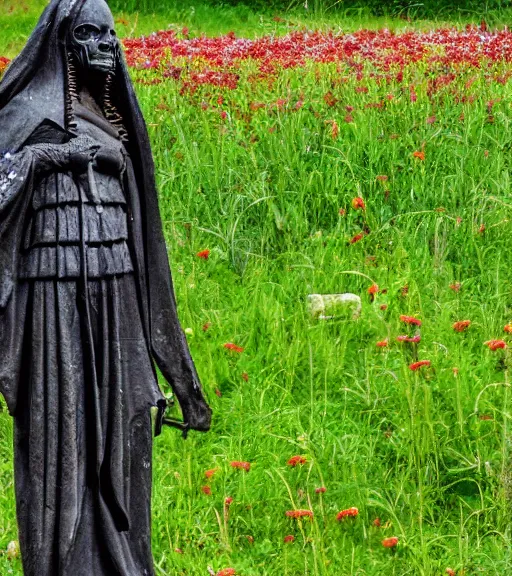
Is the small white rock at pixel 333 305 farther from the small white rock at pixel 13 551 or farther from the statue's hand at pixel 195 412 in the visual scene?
the statue's hand at pixel 195 412

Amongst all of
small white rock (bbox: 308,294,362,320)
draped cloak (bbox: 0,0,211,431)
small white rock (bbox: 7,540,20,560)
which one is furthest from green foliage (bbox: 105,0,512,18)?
draped cloak (bbox: 0,0,211,431)

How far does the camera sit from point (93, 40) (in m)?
3.66

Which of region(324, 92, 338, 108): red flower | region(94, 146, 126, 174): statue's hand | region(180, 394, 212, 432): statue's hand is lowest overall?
region(180, 394, 212, 432): statue's hand

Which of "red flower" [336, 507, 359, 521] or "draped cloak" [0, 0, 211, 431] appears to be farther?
"red flower" [336, 507, 359, 521]

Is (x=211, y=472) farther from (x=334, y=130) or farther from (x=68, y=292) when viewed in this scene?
(x=334, y=130)

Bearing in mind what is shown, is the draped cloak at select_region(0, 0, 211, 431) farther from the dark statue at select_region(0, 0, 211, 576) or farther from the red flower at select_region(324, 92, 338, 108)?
the red flower at select_region(324, 92, 338, 108)

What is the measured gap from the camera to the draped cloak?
3.59m

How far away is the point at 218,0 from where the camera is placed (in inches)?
697

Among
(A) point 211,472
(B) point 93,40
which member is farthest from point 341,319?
(B) point 93,40

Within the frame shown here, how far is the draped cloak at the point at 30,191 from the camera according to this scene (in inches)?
141

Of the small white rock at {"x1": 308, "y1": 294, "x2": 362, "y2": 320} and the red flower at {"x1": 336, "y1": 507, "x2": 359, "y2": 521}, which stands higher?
the small white rock at {"x1": 308, "y1": 294, "x2": 362, "y2": 320}

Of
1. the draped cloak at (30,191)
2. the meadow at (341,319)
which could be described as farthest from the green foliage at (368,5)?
the draped cloak at (30,191)

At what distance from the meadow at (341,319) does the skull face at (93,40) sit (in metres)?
1.99

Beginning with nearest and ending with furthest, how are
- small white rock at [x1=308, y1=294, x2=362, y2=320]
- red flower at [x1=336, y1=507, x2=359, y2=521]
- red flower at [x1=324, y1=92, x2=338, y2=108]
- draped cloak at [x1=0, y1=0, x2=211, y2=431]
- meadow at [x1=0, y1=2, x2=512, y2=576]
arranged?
1. draped cloak at [x1=0, y1=0, x2=211, y2=431]
2. red flower at [x1=336, y1=507, x2=359, y2=521]
3. meadow at [x1=0, y1=2, x2=512, y2=576]
4. small white rock at [x1=308, y1=294, x2=362, y2=320]
5. red flower at [x1=324, y1=92, x2=338, y2=108]
